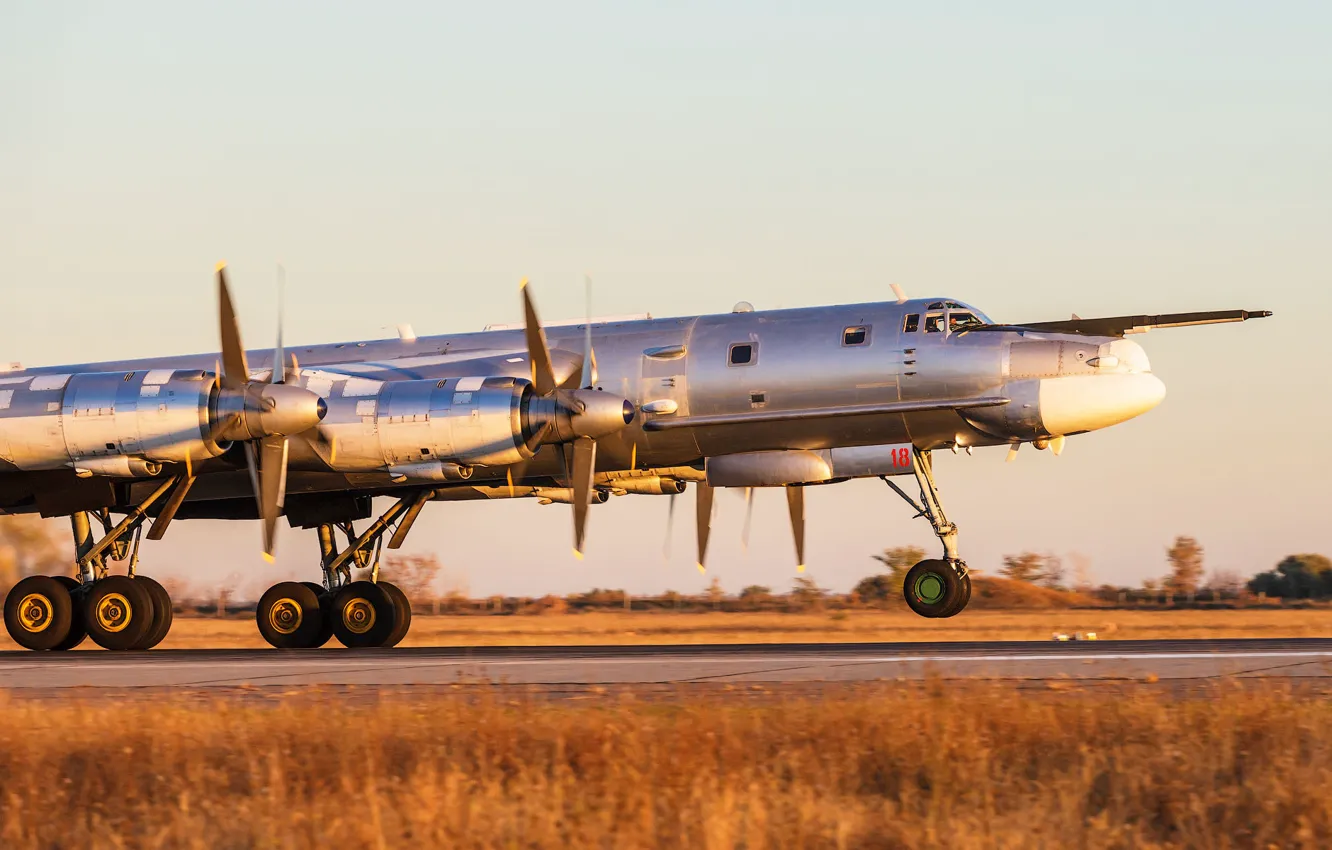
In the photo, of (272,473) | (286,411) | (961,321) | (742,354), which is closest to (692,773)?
(286,411)

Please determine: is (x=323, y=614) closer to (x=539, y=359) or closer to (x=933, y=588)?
(x=539, y=359)

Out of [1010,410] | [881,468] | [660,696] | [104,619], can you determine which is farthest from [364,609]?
[660,696]

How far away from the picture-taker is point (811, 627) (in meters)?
43.6

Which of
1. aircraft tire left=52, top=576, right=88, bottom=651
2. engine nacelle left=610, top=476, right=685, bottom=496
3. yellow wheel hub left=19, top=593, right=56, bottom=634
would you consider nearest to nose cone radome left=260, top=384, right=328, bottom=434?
aircraft tire left=52, top=576, right=88, bottom=651

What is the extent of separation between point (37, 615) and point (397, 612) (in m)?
6.86

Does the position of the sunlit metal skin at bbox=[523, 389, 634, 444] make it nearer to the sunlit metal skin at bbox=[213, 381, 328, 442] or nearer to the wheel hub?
the sunlit metal skin at bbox=[213, 381, 328, 442]

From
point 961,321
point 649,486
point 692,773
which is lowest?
point 692,773

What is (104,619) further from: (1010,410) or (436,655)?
(1010,410)

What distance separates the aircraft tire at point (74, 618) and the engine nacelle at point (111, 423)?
2.70 metres

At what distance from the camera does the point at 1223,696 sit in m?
13.4

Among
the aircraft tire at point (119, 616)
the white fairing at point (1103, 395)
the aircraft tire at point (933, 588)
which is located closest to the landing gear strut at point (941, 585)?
the aircraft tire at point (933, 588)

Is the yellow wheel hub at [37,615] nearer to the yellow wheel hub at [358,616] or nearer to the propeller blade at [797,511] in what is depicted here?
the yellow wheel hub at [358,616]

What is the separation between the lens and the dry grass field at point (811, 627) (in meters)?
37.7

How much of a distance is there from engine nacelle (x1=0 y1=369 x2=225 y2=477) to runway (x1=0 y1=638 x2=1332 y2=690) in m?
3.54
